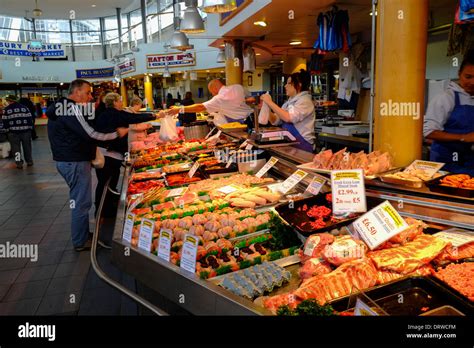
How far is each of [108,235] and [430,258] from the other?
5322 mm

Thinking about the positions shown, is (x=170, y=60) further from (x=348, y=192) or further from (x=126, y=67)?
(x=348, y=192)

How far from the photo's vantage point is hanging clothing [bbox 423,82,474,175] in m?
3.79

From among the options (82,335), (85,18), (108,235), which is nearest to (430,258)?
(82,335)

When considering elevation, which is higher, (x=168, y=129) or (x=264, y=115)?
(x=264, y=115)

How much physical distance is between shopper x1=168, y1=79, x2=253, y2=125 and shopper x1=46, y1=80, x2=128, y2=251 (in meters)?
1.56

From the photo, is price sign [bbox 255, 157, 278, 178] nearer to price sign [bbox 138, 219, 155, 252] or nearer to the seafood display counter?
the seafood display counter

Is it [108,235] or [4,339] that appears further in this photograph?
[108,235]

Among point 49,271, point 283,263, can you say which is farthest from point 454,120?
point 49,271

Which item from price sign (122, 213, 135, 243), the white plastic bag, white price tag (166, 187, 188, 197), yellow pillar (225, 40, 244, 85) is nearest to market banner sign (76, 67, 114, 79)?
yellow pillar (225, 40, 244, 85)

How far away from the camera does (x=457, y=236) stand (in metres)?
2.44

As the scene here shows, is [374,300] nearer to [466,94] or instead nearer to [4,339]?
[4,339]

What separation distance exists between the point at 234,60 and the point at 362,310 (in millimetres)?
9251

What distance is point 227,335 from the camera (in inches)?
75.5

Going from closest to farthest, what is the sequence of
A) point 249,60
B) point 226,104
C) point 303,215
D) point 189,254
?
point 189,254 < point 303,215 < point 226,104 < point 249,60
